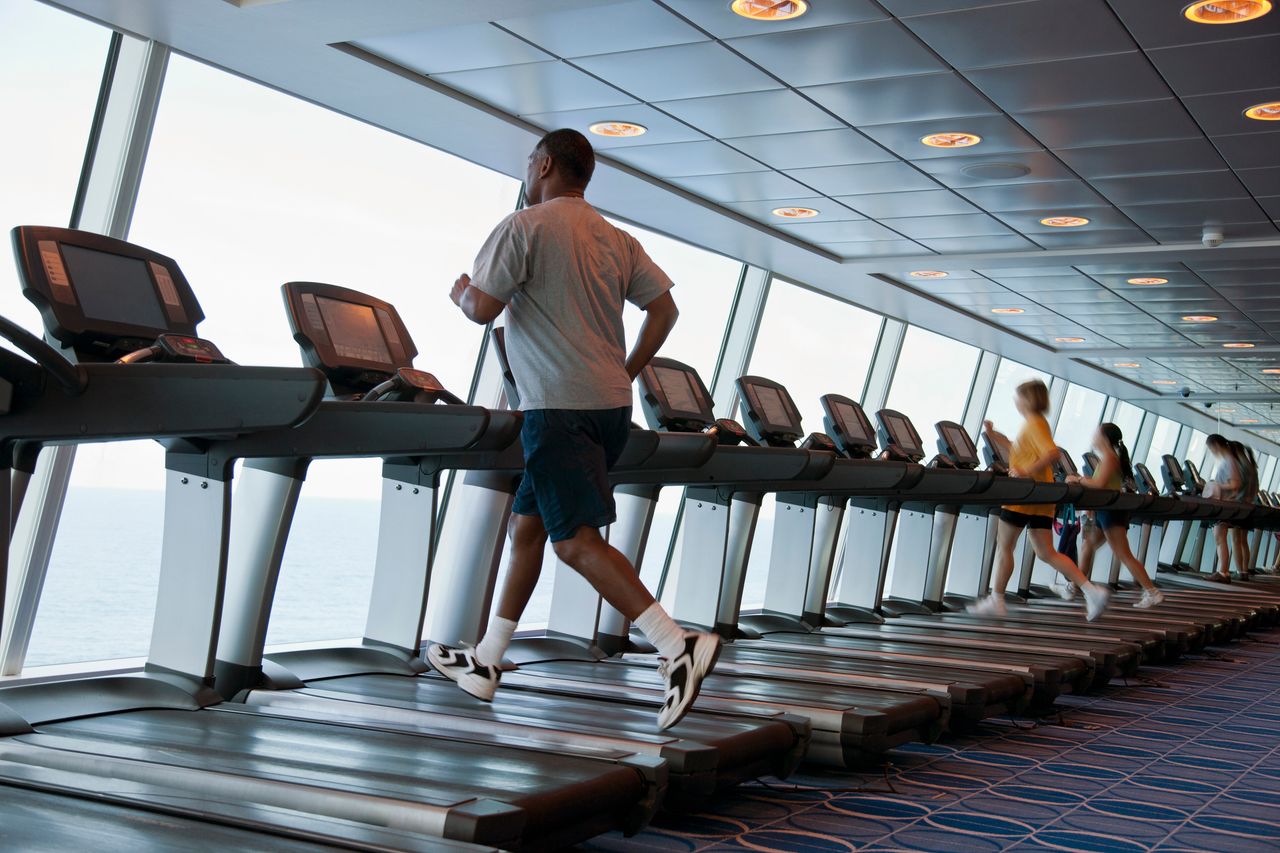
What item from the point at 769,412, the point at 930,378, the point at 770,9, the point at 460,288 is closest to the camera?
the point at 460,288

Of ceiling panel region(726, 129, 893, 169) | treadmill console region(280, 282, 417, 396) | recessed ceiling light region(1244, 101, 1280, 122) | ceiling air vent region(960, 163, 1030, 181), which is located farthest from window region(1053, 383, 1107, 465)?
treadmill console region(280, 282, 417, 396)

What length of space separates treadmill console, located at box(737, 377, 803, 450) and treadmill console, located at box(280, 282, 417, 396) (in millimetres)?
2020

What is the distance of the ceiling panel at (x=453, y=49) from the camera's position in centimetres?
511

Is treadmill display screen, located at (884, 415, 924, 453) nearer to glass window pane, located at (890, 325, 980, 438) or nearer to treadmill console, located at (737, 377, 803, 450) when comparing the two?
treadmill console, located at (737, 377, 803, 450)

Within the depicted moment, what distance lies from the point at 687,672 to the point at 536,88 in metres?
3.71

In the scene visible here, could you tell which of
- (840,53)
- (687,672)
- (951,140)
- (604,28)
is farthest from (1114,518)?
(687,672)

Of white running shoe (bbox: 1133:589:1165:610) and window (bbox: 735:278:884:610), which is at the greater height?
window (bbox: 735:278:884:610)

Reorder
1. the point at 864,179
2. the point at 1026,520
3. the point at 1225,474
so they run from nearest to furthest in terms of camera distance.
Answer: the point at 1026,520 → the point at 864,179 → the point at 1225,474

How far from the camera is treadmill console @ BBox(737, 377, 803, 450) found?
538 centimetres

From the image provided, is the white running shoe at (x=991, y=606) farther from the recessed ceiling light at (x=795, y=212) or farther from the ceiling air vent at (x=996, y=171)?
the recessed ceiling light at (x=795, y=212)

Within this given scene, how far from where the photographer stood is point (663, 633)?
9.45 feet

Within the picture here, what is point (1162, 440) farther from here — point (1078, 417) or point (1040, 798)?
point (1040, 798)

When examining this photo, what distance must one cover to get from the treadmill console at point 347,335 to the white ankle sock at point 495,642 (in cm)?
82

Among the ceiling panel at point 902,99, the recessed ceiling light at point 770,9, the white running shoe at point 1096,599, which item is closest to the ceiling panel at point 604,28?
the recessed ceiling light at point 770,9
